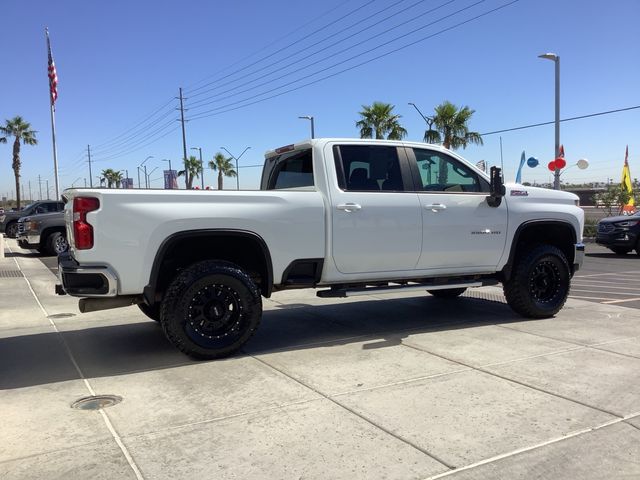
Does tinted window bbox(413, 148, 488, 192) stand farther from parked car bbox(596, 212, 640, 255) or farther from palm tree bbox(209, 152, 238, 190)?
palm tree bbox(209, 152, 238, 190)

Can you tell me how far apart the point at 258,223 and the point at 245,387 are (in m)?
1.53

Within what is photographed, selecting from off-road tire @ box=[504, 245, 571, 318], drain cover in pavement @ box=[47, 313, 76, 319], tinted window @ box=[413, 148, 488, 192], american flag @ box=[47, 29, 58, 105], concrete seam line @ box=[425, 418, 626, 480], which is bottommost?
concrete seam line @ box=[425, 418, 626, 480]

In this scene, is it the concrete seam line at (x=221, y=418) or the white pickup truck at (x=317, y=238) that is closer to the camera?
the concrete seam line at (x=221, y=418)

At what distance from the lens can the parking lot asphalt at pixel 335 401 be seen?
316cm

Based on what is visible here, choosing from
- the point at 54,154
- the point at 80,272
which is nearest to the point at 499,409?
the point at 80,272

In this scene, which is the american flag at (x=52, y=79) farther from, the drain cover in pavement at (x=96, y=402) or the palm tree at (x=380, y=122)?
the drain cover in pavement at (x=96, y=402)

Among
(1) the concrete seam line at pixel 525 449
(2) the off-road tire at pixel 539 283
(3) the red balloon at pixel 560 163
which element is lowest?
(1) the concrete seam line at pixel 525 449

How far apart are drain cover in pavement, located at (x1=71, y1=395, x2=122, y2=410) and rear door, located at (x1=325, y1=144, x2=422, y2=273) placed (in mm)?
2441

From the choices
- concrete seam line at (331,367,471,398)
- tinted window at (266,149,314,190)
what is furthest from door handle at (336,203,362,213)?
concrete seam line at (331,367,471,398)

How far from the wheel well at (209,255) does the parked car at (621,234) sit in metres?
14.4

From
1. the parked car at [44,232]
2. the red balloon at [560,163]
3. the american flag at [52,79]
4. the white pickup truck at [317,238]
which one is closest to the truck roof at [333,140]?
the white pickup truck at [317,238]

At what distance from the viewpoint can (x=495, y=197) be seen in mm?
6375

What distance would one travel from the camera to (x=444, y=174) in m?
6.41

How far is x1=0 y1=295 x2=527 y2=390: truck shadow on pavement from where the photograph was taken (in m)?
5.03
